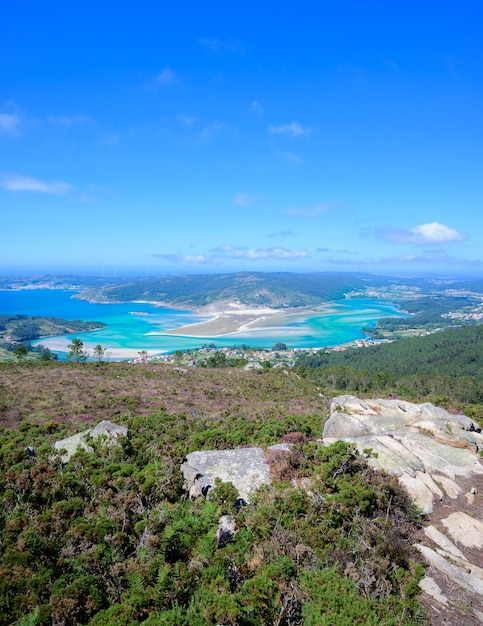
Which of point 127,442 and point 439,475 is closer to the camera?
point 439,475

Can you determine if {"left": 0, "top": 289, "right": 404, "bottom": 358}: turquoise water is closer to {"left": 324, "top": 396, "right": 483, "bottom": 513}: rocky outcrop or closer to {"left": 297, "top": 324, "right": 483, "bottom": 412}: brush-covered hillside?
{"left": 297, "top": 324, "right": 483, "bottom": 412}: brush-covered hillside

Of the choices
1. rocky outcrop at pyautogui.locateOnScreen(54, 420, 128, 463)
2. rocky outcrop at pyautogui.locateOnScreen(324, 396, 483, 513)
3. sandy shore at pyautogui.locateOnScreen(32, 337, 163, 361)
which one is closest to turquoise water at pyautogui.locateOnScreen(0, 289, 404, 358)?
sandy shore at pyautogui.locateOnScreen(32, 337, 163, 361)

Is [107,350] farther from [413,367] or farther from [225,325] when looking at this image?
[413,367]

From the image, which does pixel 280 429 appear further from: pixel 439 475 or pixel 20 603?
pixel 20 603

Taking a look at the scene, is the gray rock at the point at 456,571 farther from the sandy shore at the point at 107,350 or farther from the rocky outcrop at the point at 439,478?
the sandy shore at the point at 107,350

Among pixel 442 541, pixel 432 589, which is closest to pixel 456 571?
pixel 432 589

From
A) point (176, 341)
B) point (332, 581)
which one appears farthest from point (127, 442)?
point (176, 341)
